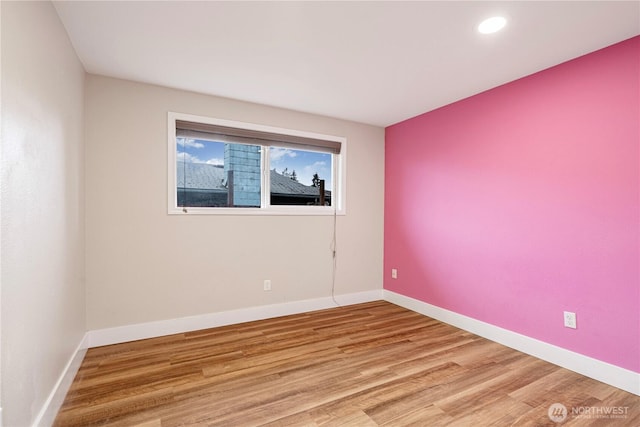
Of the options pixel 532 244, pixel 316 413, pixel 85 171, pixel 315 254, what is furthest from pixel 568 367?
pixel 85 171

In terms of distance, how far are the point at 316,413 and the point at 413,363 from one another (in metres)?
0.97

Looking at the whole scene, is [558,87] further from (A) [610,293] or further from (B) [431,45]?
(A) [610,293]

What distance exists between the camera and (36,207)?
149 centimetres

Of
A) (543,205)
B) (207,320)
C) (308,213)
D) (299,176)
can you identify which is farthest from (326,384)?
(299,176)

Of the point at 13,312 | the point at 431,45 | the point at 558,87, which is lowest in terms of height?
the point at 13,312

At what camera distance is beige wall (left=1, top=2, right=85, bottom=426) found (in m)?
1.21

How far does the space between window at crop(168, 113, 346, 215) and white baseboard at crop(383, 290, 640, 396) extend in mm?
1732

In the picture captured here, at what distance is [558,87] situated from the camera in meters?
2.37

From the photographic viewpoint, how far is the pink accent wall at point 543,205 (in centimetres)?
204

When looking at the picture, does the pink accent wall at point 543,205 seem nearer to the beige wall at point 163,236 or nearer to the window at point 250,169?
the window at point 250,169

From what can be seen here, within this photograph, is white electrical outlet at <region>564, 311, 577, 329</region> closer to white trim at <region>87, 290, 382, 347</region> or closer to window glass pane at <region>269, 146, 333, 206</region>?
white trim at <region>87, 290, 382, 347</region>

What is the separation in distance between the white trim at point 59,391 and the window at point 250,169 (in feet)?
4.35

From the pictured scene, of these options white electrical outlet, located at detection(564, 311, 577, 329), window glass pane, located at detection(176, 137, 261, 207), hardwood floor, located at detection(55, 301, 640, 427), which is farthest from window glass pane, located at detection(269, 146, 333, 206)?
white electrical outlet, located at detection(564, 311, 577, 329)

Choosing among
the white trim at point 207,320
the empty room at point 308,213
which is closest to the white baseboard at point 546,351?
the empty room at point 308,213
